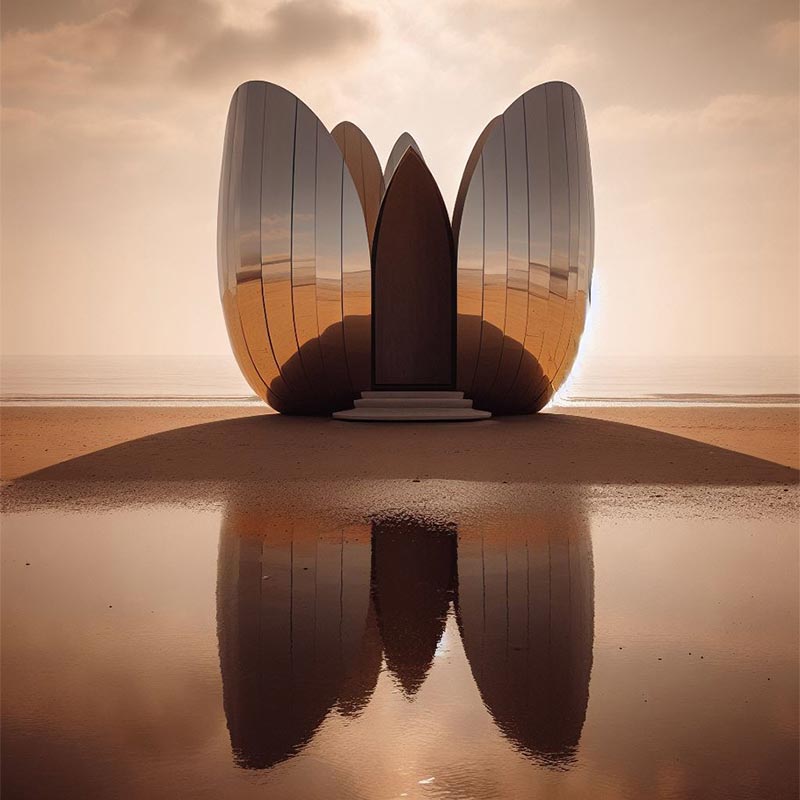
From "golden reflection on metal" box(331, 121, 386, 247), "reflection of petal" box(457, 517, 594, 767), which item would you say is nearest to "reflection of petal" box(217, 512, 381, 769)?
"reflection of petal" box(457, 517, 594, 767)

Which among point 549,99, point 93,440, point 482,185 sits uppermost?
point 549,99

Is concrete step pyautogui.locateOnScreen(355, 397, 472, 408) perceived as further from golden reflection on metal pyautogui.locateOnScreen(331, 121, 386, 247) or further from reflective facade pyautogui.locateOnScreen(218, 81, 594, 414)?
golden reflection on metal pyautogui.locateOnScreen(331, 121, 386, 247)

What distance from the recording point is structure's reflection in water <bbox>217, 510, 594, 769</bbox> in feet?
10.9

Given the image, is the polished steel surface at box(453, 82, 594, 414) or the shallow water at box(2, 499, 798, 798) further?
the polished steel surface at box(453, 82, 594, 414)

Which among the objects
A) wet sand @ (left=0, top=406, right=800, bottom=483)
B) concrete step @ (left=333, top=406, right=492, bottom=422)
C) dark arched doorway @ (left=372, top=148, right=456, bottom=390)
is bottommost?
wet sand @ (left=0, top=406, right=800, bottom=483)

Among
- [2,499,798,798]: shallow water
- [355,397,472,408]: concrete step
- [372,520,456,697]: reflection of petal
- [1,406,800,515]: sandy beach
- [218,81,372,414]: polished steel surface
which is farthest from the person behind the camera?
[355,397,472,408]: concrete step

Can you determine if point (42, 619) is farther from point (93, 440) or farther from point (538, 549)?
point (93, 440)

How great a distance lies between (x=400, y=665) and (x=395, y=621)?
0.67 m

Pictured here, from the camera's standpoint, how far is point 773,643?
4.14 m

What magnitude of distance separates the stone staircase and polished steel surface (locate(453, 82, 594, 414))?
41 cm

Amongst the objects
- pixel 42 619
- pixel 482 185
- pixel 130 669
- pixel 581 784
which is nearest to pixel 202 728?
pixel 130 669

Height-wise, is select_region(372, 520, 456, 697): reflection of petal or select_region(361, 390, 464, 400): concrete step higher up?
select_region(361, 390, 464, 400): concrete step

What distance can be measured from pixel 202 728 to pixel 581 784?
1433mm

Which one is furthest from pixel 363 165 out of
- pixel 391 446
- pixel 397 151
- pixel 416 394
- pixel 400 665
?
pixel 400 665
